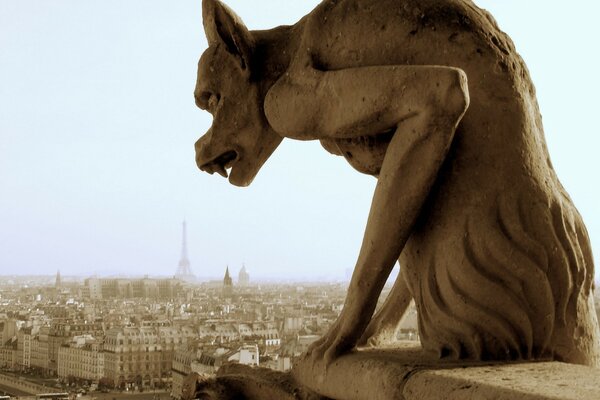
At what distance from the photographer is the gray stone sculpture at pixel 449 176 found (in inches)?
59.6

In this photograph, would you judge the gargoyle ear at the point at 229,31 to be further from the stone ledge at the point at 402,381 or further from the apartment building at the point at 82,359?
the apartment building at the point at 82,359

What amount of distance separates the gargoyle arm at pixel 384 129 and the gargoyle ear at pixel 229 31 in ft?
0.58

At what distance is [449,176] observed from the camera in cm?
157

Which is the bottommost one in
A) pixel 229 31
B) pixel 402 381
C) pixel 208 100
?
pixel 402 381

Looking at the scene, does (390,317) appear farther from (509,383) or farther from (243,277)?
(243,277)

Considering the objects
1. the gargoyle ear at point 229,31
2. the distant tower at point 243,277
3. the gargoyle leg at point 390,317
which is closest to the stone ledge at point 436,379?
the gargoyle leg at point 390,317

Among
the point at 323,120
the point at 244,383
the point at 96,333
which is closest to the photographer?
the point at 323,120

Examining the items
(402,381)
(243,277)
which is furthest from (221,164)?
(243,277)

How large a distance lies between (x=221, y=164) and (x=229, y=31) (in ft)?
0.85

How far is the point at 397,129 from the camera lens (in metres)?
1.56

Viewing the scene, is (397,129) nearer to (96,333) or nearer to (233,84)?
(233,84)

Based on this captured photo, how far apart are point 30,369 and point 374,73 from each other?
2723 centimetres

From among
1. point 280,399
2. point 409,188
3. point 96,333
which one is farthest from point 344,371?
point 96,333

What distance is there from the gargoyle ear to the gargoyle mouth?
17cm
